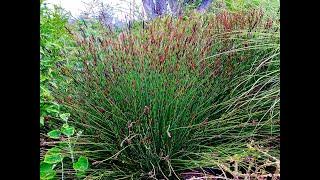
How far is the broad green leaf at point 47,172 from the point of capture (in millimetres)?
2295

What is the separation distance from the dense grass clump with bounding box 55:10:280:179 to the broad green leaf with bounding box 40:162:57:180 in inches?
8.2

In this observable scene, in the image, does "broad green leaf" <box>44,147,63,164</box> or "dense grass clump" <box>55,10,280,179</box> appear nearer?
"broad green leaf" <box>44,147,63,164</box>

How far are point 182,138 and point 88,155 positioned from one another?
57 cm

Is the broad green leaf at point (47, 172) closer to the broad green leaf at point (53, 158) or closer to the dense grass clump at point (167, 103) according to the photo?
the broad green leaf at point (53, 158)

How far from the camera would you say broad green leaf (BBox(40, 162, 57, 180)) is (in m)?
2.29

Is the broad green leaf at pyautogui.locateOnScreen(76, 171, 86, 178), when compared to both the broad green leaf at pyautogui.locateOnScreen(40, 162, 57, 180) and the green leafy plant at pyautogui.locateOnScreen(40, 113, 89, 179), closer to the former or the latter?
the green leafy plant at pyautogui.locateOnScreen(40, 113, 89, 179)

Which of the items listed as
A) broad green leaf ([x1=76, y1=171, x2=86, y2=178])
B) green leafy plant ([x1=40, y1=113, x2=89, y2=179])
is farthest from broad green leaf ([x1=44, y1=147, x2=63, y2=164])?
broad green leaf ([x1=76, y1=171, x2=86, y2=178])

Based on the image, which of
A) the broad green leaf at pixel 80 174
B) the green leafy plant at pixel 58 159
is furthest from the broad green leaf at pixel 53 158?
the broad green leaf at pixel 80 174

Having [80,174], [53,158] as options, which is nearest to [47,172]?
[53,158]

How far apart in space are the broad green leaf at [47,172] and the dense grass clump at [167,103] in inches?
8.2

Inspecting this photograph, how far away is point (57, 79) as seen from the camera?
119 inches

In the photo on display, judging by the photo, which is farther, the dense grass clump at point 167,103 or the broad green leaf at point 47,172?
the dense grass clump at point 167,103
